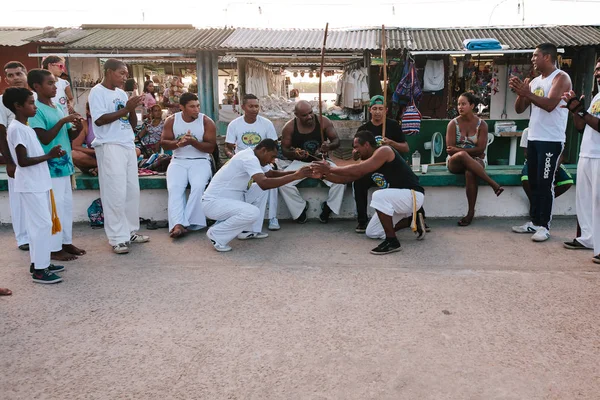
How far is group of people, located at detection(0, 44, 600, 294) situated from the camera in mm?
4238

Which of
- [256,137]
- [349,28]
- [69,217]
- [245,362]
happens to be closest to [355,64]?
[349,28]

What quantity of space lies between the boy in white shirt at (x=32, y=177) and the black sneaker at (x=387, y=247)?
2796mm

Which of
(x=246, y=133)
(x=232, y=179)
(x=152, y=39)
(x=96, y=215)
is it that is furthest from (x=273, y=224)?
(x=152, y=39)

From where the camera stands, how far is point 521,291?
12.7ft

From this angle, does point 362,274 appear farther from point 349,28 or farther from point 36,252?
point 349,28

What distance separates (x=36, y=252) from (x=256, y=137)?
295 centimetres

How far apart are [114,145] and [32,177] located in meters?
0.99

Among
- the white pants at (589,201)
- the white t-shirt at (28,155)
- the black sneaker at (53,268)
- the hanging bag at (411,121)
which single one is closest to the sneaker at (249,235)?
the black sneaker at (53,268)

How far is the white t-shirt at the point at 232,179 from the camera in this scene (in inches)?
204

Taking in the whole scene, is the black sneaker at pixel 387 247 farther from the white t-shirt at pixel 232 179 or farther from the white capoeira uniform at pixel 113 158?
the white capoeira uniform at pixel 113 158

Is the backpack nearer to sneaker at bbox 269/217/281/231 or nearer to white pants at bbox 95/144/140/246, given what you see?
white pants at bbox 95/144/140/246

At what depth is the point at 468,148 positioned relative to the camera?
20.6 feet

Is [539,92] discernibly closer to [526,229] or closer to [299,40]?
[526,229]

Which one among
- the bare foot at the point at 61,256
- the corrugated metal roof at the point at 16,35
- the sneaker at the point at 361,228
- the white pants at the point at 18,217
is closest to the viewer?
the bare foot at the point at 61,256
